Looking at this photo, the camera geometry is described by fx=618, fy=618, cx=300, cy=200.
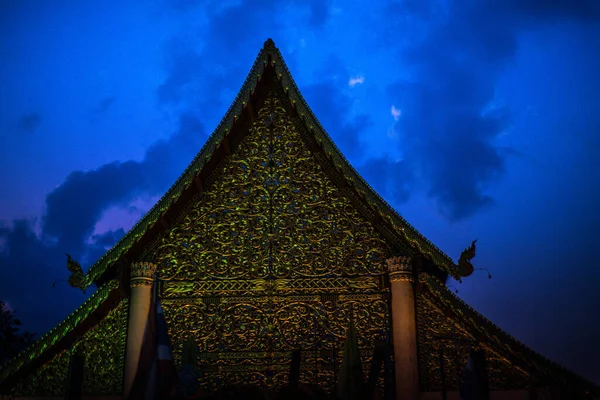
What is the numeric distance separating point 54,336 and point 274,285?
9.99ft

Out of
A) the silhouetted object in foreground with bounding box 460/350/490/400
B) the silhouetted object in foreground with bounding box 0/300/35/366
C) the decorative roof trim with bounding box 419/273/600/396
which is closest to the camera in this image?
the silhouetted object in foreground with bounding box 460/350/490/400

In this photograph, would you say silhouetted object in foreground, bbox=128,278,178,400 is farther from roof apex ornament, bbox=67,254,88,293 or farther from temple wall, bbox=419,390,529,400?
temple wall, bbox=419,390,529,400

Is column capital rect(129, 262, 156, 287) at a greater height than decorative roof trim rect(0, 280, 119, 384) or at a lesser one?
greater

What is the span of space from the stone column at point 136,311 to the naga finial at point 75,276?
2.16ft

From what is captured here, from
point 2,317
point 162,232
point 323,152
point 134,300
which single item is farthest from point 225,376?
point 2,317

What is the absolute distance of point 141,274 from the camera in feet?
28.2

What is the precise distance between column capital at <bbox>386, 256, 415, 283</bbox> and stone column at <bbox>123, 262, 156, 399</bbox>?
333cm

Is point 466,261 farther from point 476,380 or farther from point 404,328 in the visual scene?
point 476,380

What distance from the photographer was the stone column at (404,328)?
7.97m

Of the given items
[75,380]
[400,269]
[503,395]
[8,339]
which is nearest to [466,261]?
[400,269]

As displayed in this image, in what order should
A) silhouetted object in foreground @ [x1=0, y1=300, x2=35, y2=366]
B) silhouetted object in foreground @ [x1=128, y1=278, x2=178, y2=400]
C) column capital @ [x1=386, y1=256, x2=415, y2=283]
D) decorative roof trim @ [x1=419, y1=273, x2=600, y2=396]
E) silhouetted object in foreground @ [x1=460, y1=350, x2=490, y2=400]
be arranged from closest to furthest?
silhouetted object in foreground @ [x1=460, y1=350, x2=490, y2=400]
silhouetted object in foreground @ [x1=128, y1=278, x2=178, y2=400]
decorative roof trim @ [x1=419, y1=273, x2=600, y2=396]
column capital @ [x1=386, y1=256, x2=415, y2=283]
silhouetted object in foreground @ [x1=0, y1=300, x2=35, y2=366]

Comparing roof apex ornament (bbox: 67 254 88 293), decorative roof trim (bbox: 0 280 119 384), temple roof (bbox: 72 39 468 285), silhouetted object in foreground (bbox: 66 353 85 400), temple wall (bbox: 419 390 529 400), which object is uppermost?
temple roof (bbox: 72 39 468 285)

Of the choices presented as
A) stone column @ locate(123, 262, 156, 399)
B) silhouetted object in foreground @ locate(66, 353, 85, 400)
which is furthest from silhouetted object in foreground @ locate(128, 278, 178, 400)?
stone column @ locate(123, 262, 156, 399)

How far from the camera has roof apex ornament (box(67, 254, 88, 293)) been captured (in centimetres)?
823
